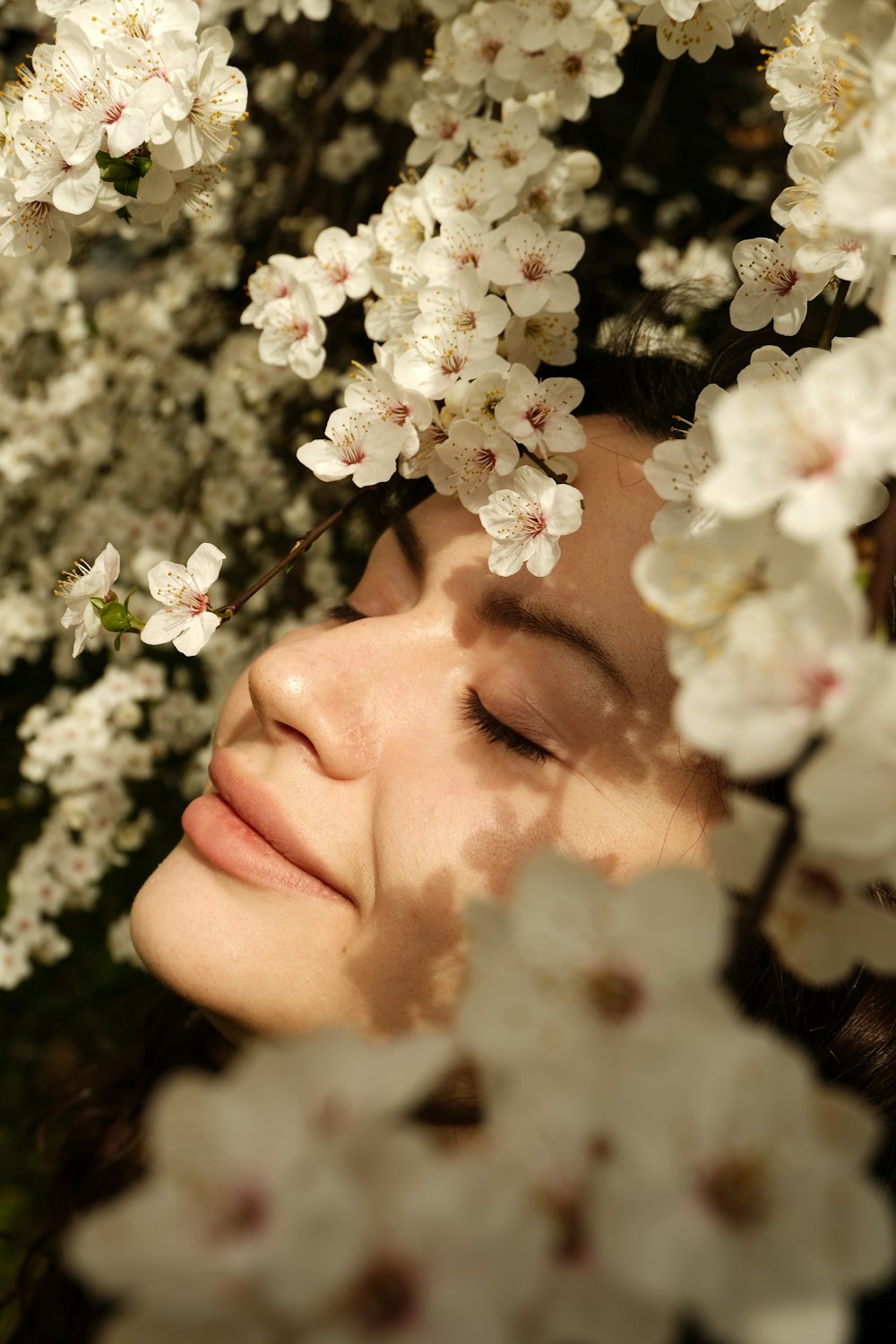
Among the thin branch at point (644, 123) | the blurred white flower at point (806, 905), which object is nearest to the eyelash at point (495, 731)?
the blurred white flower at point (806, 905)

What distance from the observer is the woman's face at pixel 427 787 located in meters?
1.09

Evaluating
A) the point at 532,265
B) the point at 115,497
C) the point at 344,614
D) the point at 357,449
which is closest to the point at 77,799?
the point at 115,497

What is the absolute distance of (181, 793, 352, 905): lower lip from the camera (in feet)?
3.84

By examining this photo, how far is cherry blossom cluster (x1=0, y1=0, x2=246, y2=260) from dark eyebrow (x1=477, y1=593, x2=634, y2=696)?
0.64 meters

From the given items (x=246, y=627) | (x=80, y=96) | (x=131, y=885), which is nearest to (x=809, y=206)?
(x=80, y=96)

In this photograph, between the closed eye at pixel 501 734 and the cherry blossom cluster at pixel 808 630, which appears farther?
the closed eye at pixel 501 734

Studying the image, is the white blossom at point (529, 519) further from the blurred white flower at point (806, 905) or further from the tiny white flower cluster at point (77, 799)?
the tiny white flower cluster at point (77, 799)

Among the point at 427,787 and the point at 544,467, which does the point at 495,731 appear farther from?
the point at 544,467

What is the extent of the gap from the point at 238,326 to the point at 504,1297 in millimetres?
2577

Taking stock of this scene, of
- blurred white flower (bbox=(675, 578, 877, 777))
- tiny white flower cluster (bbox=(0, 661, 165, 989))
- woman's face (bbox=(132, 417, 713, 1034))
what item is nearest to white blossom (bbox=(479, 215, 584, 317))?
woman's face (bbox=(132, 417, 713, 1034))

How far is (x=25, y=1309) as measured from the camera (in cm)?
186

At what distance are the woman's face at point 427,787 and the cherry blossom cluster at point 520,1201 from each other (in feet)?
1.94

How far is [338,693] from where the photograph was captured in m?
1.19

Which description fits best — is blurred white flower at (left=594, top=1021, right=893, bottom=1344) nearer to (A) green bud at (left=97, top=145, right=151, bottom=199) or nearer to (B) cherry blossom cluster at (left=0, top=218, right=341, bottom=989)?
(A) green bud at (left=97, top=145, right=151, bottom=199)
